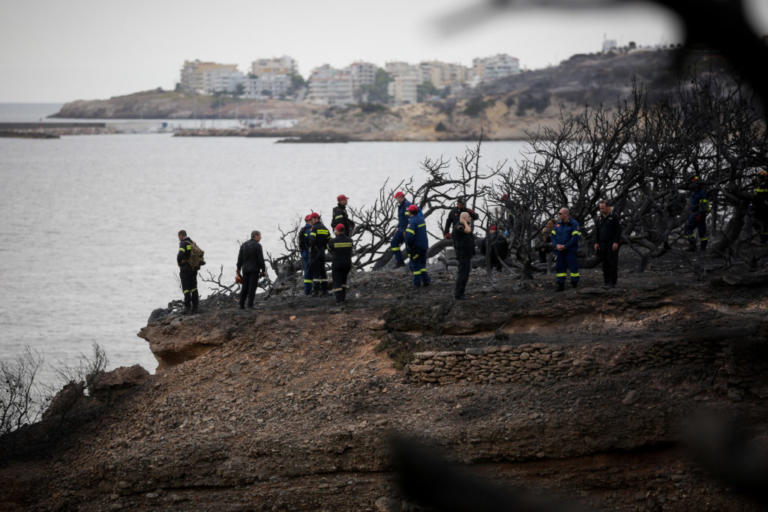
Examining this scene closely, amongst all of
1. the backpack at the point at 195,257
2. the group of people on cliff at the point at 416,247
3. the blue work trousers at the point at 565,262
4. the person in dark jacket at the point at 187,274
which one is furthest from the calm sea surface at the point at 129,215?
the blue work trousers at the point at 565,262

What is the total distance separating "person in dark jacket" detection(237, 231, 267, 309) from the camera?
63.9 ft

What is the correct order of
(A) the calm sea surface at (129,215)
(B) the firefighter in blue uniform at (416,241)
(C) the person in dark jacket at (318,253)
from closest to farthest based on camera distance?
(B) the firefighter in blue uniform at (416,241), (C) the person in dark jacket at (318,253), (A) the calm sea surface at (129,215)

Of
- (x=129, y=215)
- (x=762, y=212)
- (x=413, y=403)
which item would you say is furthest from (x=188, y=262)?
(x=129, y=215)

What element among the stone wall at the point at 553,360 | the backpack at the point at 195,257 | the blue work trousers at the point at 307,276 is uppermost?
the backpack at the point at 195,257

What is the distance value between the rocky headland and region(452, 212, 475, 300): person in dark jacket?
54 cm

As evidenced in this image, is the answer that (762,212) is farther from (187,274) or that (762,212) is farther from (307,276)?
(187,274)

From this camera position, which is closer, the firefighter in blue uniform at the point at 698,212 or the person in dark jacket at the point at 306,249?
the person in dark jacket at the point at 306,249

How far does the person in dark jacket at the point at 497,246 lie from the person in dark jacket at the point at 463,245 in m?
4.18

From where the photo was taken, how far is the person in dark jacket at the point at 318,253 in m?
20.2

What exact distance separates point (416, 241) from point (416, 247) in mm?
342

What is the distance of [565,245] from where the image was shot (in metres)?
18.8

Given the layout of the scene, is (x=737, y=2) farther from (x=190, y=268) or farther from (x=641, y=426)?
(x=190, y=268)

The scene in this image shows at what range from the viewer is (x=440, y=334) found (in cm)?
1802

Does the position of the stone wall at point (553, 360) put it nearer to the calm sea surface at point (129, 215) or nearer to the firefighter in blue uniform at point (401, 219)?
the firefighter in blue uniform at point (401, 219)
